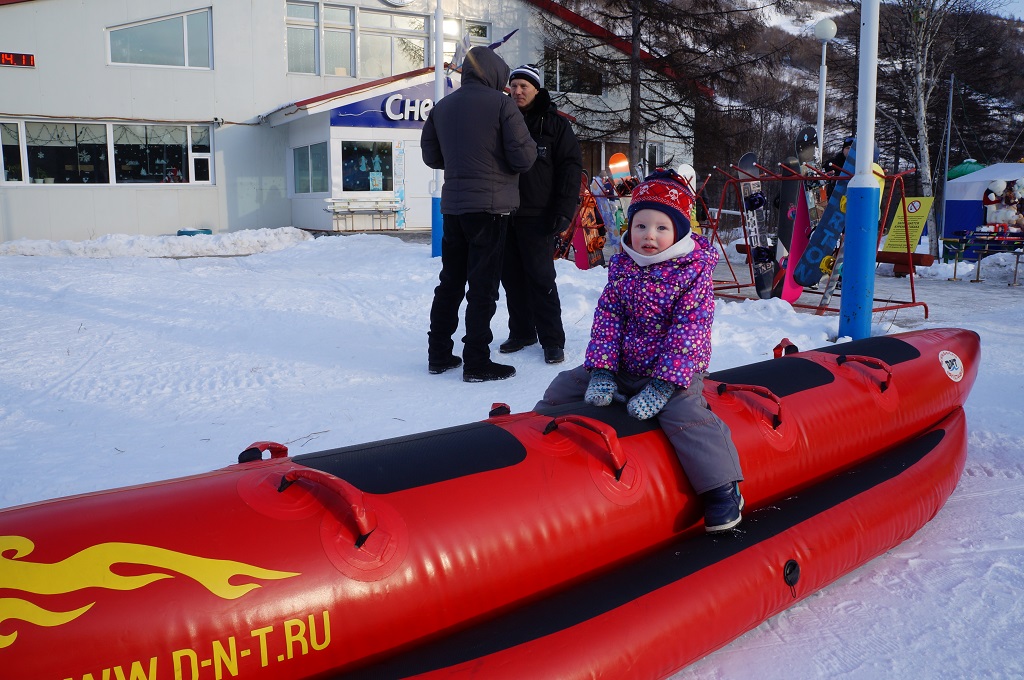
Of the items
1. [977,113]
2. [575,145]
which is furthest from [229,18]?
[977,113]

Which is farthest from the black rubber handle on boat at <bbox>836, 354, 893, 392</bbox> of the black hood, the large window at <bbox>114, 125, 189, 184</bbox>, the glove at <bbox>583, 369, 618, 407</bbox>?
the large window at <bbox>114, 125, 189, 184</bbox>

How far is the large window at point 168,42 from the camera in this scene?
1647 cm

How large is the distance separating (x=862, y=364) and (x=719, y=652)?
1.50 metres

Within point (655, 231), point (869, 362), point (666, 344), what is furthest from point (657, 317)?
point (869, 362)

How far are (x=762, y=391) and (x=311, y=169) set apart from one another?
52.2 feet

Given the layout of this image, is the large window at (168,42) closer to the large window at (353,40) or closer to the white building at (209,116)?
the white building at (209,116)

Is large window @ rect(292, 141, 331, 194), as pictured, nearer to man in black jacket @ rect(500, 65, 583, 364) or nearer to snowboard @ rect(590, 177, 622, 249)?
snowboard @ rect(590, 177, 622, 249)

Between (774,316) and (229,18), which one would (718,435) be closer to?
(774,316)

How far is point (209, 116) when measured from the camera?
17250 mm

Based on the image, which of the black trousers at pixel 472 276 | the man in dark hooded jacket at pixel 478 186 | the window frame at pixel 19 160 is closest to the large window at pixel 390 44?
the window frame at pixel 19 160

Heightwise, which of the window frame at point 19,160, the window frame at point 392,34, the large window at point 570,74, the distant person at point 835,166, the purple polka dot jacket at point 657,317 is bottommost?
Answer: the purple polka dot jacket at point 657,317

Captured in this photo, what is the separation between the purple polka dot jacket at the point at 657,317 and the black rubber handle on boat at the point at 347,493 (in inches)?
43.6

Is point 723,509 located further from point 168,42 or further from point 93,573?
point 168,42

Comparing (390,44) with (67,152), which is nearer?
(67,152)
